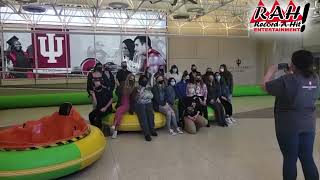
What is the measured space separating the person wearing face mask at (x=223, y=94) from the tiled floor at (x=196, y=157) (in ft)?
2.04

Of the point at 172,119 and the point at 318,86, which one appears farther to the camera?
the point at 172,119

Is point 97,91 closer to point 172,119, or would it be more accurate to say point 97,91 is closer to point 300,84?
point 172,119

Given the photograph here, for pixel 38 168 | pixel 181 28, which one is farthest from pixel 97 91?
pixel 181 28

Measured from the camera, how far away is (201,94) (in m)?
5.90

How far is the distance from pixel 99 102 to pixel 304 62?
386cm

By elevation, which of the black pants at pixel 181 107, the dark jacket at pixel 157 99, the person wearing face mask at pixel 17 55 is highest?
the person wearing face mask at pixel 17 55

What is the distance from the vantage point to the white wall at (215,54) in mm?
14828

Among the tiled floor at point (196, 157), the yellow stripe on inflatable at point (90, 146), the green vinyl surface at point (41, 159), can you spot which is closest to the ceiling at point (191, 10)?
the tiled floor at point (196, 157)

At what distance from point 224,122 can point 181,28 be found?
945 centimetres

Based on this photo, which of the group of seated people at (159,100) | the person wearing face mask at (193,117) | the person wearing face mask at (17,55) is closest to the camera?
the group of seated people at (159,100)

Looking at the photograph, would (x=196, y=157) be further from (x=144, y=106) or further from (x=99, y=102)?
(x=99, y=102)

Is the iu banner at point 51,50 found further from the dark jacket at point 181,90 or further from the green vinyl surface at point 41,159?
the green vinyl surface at point 41,159

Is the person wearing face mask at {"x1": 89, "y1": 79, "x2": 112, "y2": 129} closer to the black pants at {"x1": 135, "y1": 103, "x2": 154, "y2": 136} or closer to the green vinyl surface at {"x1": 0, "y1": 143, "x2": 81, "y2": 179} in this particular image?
the black pants at {"x1": 135, "y1": 103, "x2": 154, "y2": 136}

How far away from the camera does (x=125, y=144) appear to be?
488 cm
